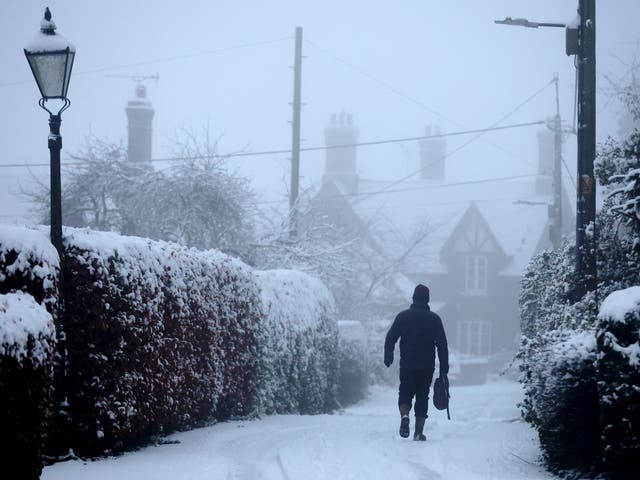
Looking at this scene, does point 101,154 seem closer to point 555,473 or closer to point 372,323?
point 372,323

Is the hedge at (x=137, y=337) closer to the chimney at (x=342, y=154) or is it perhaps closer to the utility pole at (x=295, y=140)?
the utility pole at (x=295, y=140)

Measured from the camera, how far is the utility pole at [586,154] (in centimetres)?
1245

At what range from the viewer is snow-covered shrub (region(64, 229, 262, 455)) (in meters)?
8.32

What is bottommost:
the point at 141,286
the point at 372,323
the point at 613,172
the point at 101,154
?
the point at 372,323

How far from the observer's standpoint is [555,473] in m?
8.52

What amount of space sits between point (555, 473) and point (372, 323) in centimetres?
2641

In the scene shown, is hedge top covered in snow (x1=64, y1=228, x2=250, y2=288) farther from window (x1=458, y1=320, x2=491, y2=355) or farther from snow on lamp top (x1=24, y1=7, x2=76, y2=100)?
window (x1=458, y1=320, x2=491, y2=355)

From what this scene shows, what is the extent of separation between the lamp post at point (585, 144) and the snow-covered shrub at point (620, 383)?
16.1 feet

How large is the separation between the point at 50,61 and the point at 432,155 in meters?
50.2

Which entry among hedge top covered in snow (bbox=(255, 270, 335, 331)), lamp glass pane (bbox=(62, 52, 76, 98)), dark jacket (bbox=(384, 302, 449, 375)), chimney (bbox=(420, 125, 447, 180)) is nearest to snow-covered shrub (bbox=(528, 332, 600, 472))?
dark jacket (bbox=(384, 302, 449, 375))

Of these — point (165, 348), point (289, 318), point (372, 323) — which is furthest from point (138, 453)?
point (372, 323)

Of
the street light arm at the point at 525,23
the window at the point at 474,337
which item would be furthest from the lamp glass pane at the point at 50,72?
the window at the point at 474,337

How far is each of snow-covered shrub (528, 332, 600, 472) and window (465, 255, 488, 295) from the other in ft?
141

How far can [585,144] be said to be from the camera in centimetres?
1248
